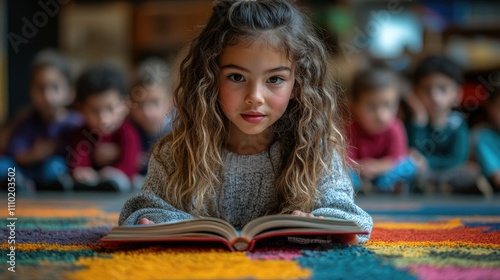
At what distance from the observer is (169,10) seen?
4328 mm

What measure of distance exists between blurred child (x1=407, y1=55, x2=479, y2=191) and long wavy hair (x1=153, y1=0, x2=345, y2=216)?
1.74 metres

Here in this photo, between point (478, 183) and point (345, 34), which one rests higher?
point (345, 34)

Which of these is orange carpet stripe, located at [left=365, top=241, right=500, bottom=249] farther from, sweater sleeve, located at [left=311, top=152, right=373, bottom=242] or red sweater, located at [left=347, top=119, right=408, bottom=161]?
red sweater, located at [left=347, top=119, right=408, bottom=161]

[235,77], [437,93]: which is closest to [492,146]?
[437,93]

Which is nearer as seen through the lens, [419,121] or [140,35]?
[419,121]

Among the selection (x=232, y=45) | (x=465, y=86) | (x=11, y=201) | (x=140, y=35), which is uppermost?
(x=140, y=35)

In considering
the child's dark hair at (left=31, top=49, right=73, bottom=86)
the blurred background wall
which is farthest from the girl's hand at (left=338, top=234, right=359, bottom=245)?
the blurred background wall

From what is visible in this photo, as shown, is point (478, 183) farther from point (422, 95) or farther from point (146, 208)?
point (146, 208)

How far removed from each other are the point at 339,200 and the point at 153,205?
31 cm

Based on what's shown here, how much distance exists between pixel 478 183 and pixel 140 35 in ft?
8.22

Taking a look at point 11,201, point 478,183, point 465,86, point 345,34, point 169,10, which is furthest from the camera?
point 169,10

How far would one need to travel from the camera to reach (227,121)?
1.20 meters

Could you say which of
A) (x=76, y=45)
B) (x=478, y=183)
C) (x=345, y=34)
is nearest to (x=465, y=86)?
(x=345, y=34)

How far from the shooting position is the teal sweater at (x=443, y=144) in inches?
113
